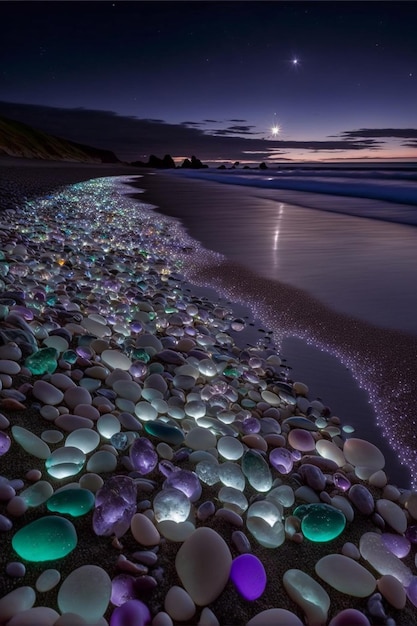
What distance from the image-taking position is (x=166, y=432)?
1.43 metres

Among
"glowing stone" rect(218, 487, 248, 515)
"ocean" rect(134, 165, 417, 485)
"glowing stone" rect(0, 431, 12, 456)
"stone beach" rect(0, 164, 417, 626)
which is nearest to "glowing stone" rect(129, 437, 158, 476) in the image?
"stone beach" rect(0, 164, 417, 626)

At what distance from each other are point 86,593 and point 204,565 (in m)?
0.26

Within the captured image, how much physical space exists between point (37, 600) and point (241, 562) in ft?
1.49

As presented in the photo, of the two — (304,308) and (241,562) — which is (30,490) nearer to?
(241,562)

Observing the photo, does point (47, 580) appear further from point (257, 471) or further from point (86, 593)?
point (257, 471)

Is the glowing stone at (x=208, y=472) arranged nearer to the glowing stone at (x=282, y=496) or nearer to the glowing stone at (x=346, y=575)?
the glowing stone at (x=282, y=496)

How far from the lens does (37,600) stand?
2.87ft

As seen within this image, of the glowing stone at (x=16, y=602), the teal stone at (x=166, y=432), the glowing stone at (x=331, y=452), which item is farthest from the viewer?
the glowing stone at (x=331, y=452)

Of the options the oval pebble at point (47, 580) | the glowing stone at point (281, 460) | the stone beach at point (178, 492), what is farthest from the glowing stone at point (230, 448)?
the oval pebble at point (47, 580)

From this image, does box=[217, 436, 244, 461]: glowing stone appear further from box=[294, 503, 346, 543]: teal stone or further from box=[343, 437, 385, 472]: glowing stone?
box=[343, 437, 385, 472]: glowing stone

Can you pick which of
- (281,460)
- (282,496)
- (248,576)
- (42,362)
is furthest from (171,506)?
(42,362)

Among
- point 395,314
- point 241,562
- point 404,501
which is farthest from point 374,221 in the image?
point 241,562

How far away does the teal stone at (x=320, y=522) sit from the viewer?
1160 millimetres

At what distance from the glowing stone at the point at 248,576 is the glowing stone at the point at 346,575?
0.54 feet
